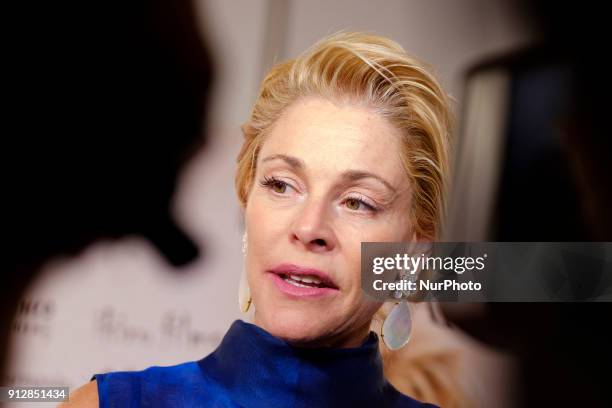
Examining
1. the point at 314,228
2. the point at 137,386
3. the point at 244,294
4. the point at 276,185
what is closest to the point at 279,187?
the point at 276,185

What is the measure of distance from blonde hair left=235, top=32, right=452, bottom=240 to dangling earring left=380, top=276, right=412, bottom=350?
0.39 feet

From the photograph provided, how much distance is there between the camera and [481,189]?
1264 millimetres

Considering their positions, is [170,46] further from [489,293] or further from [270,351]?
[489,293]

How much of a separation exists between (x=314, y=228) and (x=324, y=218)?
0.09ft

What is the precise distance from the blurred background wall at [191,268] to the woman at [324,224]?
15 centimetres

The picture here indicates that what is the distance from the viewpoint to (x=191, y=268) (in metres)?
1.40

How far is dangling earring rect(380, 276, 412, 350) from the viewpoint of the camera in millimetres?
1198

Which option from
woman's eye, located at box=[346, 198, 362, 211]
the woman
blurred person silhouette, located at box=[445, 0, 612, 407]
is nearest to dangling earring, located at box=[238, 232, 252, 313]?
the woman

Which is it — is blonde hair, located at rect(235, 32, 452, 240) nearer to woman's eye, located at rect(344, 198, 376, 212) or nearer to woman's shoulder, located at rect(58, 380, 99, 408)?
woman's eye, located at rect(344, 198, 376, 212)

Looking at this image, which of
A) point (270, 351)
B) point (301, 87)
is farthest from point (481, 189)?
point (270, 351)

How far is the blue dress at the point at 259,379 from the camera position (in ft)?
3.67
